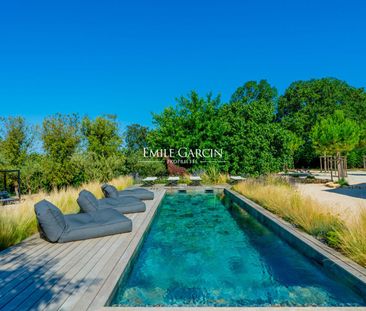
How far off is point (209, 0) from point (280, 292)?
18.1m

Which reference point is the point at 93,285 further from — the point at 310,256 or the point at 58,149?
the point at 58,149

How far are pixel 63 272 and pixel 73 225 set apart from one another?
1.61 metres

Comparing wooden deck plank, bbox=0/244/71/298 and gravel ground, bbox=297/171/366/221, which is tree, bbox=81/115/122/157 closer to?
gravel ground, bbox=297/171/366/221

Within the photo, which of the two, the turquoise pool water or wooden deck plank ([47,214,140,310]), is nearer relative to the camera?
wooden deck plank ([47,214,140,310])

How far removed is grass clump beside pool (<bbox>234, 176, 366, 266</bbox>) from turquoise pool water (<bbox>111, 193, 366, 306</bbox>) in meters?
0.44

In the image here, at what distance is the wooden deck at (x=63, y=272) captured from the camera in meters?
2.47

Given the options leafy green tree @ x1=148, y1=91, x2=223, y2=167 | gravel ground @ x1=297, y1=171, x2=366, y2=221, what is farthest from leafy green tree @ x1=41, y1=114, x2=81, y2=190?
gravel ground @ x1=297, y1=171, x2=366, y2=221

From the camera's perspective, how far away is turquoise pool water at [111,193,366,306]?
310 centimetres

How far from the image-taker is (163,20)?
837 inches

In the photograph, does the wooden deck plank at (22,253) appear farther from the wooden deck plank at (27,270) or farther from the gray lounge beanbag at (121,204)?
the gray lounge beanbag at (121,204)

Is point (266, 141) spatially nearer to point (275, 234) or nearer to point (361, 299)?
point (275, 234)

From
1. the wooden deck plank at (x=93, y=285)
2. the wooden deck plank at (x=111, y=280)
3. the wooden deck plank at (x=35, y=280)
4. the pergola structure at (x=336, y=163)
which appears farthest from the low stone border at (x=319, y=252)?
the pergola structure at (x=336, y=163)

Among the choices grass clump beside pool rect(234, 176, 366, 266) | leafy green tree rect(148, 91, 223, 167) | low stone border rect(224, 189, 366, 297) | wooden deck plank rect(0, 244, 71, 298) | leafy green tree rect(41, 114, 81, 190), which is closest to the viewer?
wooden deck plank rect(0, 244, 71, 298)

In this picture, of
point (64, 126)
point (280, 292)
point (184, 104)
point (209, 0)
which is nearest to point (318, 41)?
point (209, 0)
